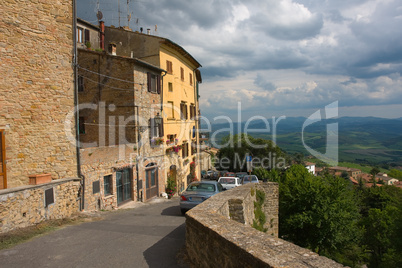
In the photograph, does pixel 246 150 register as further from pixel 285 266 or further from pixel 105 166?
pixel 285 266

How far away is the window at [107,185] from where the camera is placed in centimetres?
A: 1361

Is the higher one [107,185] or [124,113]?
[124,113]

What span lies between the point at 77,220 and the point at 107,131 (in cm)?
835

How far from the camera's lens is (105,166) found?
1352 centimetres

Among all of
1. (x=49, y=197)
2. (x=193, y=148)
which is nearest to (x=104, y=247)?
(x=49, y=197)

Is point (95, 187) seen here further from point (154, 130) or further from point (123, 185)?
point (154, 130)

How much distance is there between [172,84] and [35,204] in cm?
1537

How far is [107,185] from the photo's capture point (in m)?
13.8

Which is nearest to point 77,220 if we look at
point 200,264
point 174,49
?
point 200,264

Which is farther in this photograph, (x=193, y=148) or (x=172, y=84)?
(x=193, y=148)

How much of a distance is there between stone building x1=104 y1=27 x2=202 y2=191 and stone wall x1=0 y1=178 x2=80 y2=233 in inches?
412

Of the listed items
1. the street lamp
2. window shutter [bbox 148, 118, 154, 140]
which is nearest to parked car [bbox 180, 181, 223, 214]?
window shutter [bbox 148, 118, 154, 140]

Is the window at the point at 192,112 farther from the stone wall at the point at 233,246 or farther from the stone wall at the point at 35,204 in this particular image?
the stone wall at the point at 233,246

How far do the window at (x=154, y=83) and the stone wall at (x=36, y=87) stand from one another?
7626 millimetres
